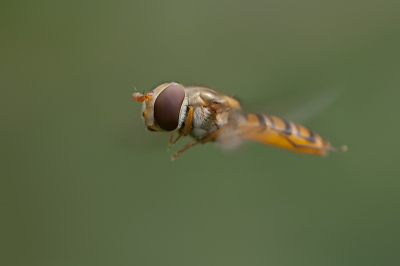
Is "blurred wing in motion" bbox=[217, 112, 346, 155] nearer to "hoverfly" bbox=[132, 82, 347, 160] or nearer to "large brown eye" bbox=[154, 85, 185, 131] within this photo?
"hoverfly" bbox=[132, 82, 347, 160]

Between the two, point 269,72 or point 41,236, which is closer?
point 41,236

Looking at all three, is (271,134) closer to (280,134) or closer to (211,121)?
(280,134)

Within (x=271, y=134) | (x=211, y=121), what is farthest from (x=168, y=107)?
(x=271, y=134)

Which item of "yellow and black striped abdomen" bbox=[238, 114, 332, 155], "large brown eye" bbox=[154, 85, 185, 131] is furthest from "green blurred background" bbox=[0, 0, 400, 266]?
"large brown eye" bbox=[154, 85, 185, 131]

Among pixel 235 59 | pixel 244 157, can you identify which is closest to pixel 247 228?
pixel 244 157

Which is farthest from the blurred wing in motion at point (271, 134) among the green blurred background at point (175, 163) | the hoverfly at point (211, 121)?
the green blurred background at point (175, 163)

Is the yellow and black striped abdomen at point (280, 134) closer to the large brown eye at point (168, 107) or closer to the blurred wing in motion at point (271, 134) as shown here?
the blurred wing in motion at point (271, 134)

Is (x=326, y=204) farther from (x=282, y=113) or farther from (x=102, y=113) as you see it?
(x=102, y=113)
